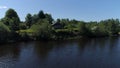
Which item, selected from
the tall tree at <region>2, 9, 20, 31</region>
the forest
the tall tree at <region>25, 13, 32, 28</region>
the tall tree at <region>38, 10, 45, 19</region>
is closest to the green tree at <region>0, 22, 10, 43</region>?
the forest

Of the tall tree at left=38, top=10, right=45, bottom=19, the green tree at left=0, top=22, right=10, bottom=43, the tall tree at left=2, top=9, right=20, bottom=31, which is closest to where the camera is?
the green tree at left=0, top=22, right=10, bottom=43

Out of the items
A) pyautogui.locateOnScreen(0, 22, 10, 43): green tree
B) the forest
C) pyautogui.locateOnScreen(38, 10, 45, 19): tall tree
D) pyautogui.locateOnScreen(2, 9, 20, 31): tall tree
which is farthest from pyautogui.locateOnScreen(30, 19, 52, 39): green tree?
pyautogui.locateOnScreen(38, 10, 45, 19): tall tree

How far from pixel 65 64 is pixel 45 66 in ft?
11.9

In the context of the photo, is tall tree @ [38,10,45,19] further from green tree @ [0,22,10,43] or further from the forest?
green tree @ [0,22,10,43]

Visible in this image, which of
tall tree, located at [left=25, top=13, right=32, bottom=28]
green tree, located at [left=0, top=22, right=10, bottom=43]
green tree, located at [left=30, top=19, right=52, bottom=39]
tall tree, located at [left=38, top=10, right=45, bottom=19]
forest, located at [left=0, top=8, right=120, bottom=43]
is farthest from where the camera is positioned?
tall tree, located at [left=38, top=10, right=45, bottom=19]

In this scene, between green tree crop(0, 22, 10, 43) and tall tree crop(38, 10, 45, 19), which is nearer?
green tree crop(0, 22, 10, 43)

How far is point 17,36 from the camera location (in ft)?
228

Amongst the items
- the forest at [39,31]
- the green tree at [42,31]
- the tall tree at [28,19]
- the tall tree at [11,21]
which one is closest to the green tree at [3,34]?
Answer: the forest at [39,31]

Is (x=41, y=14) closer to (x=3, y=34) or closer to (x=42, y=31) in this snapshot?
(x=42, y=31)

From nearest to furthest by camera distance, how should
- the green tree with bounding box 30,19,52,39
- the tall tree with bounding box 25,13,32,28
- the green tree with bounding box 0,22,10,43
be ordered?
1. the green tree with bounding box 0,22,10,43
2. the green tree with bounding box 30,19,52,39
3. the tall tree with bounding box 25,13,32,28

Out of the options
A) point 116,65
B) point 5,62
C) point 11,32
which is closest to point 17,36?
point 11,32

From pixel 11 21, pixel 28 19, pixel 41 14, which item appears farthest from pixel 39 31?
pixel 41 14

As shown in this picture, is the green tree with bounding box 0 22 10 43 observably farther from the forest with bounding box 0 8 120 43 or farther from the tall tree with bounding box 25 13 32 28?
the tall tree with bounding box 25 13 32 28

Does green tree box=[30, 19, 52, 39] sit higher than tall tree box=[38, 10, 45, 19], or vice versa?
tall tree box=[38, 10, 45, 19]
